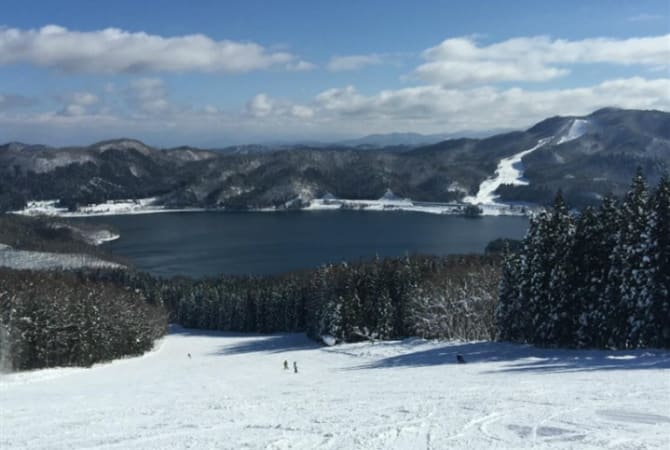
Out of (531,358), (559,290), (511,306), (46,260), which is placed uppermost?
(559,290)

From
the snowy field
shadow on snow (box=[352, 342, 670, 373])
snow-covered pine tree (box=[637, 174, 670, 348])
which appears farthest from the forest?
the snowy field

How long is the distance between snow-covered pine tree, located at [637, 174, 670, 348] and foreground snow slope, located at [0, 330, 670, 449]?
312 centimetres

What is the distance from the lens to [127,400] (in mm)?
25594

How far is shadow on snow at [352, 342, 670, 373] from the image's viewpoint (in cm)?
2402

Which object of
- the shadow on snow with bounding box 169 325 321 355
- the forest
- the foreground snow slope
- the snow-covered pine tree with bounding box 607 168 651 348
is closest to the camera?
the foreground snow slope

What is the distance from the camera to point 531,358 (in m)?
28.5

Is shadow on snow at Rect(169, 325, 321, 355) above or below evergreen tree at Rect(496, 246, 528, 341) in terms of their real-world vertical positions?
below

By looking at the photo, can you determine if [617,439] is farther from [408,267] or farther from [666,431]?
[408,267]

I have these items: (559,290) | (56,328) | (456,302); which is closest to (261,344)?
(56,328)

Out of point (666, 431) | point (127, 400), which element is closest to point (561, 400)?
point (666, 431)

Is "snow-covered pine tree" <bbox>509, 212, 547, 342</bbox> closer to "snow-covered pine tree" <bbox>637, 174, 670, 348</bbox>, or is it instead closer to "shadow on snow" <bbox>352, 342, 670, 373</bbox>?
"shadow on snow" <bbox>352, 342, 670, 373</bbox>

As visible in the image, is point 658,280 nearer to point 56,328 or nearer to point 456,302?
point 456,302

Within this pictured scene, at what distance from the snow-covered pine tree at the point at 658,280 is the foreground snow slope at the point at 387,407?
10.3 ft

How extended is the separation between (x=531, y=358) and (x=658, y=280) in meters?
7.18
